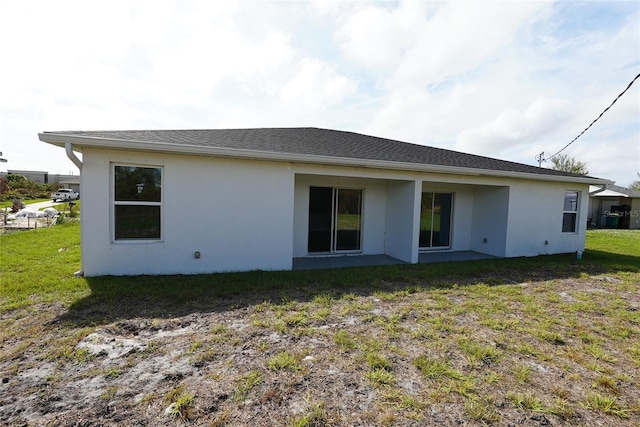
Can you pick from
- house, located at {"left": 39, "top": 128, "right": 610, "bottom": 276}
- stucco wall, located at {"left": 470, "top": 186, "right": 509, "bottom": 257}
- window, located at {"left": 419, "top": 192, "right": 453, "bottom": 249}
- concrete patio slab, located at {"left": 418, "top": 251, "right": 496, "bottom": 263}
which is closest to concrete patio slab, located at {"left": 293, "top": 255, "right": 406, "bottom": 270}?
house, located at {"left": 39, "top": 128, "right": 610, "bottom": 276}

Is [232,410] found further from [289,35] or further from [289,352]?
[289,35]

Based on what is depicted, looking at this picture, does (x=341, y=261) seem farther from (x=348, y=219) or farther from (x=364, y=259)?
(x=348, y=219)

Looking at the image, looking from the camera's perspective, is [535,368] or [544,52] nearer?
[535,368]

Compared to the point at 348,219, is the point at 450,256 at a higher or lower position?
lower

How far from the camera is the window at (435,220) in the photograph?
9.79 m

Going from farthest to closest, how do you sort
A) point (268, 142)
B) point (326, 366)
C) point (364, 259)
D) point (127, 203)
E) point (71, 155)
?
point (364, 259) → point (268, 142) → point (127, 203) → point (71, 155) → point (326, 366)

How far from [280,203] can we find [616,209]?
89.7 ft

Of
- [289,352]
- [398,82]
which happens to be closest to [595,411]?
[289,352]

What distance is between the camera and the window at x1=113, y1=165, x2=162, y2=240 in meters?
5.79

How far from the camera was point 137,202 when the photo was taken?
591cm

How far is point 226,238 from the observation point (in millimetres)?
6426

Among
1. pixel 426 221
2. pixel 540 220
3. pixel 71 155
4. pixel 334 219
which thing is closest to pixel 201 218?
pixel 71 155

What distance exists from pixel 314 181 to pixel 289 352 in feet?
18.6

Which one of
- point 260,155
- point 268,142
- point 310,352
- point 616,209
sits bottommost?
point 310,352
